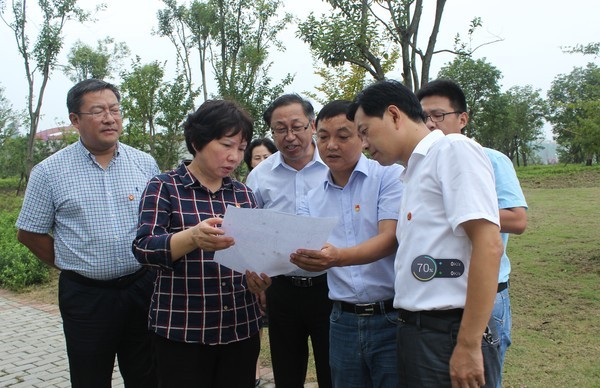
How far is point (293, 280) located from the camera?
2.69 m

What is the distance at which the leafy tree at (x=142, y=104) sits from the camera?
13969 mm

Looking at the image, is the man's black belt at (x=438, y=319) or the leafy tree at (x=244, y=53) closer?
the man's black belt at (x=438, y=319)

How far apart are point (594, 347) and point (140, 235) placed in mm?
3826

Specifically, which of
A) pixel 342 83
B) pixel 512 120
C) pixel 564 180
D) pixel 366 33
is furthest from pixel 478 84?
pixel 366 33

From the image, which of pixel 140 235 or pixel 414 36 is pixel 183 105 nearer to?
pixel 414 36

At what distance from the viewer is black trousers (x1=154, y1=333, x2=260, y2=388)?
6.89 ft

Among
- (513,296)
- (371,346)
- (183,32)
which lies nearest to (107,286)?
(371,346)

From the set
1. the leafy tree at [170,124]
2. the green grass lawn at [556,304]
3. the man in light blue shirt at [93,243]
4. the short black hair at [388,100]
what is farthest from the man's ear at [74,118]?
the leafy tree at [170,124]

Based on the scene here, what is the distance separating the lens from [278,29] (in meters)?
18.7

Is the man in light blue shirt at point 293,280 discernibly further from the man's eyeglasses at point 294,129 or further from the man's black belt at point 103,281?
the man's black belt at point 103,281

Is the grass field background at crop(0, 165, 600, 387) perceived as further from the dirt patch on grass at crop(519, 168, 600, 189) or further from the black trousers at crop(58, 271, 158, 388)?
the dirt patch on grass at crop(519, 168, 600, 189)

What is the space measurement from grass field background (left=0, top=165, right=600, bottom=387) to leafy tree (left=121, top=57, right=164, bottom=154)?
659 cm

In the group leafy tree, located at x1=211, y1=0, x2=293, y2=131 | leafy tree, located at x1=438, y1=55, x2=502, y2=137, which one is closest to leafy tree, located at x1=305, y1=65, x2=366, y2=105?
leafy tree, located at x1=211, y1=0, x2=293, y2=131

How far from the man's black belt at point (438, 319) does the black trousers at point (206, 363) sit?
→ 832mm
